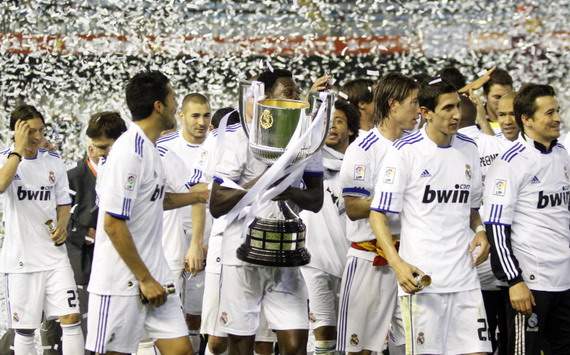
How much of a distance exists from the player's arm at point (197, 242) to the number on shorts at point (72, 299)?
2.40ft

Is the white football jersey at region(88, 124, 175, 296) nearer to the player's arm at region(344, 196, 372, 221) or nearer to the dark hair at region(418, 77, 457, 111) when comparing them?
the player's arm at region(344, 196, 372, 221)

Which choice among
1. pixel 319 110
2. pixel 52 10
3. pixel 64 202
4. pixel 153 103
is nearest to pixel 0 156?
pixel 64 202

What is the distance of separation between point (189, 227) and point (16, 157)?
4.38 ft

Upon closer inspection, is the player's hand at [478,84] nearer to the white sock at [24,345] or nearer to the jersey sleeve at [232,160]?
the jersey sleeve at [232,160]

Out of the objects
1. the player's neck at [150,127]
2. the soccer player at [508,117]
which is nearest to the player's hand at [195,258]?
the player's neck at [150,127]

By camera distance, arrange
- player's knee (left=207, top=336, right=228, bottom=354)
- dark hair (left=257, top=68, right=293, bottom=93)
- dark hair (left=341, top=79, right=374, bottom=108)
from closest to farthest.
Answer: dark hair (left=257, top=68, right=293, bottom=93) → player's knee (left=207, top=336, right=228, bottom=354) → dark hair (left=341, top=79, right=374, bottom=108)

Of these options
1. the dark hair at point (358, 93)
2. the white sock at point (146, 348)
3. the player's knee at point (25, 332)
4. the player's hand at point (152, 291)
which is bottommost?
the white sock at point (146, 348)

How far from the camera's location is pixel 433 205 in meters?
5.49

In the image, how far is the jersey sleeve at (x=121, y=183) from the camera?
5.14 m

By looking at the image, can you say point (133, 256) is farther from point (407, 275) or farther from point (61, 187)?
point (61, 187)

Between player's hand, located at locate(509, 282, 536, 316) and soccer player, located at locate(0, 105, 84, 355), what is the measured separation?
2.65m

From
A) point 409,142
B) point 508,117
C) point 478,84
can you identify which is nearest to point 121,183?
point 409,142

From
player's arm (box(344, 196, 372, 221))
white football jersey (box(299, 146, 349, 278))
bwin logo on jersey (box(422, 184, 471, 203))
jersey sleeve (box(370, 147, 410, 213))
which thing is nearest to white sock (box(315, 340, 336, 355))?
white football jersey (box(299, 146, 349, 278))

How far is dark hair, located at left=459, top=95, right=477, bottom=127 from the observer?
7.41 m
